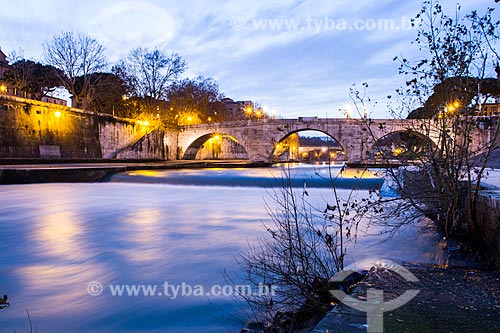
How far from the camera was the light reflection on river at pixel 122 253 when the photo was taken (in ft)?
12.2

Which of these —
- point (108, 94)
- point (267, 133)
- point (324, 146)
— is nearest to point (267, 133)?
point (267, 133)

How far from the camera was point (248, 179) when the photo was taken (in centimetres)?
1705

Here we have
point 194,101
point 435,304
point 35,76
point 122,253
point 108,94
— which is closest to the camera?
point 435,304

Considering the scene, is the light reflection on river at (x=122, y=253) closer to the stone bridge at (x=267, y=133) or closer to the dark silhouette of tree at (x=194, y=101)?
the stone bridge at (x=267, y=133)

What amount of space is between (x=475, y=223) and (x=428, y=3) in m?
2.33

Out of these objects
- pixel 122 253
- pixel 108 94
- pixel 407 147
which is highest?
pixel 108 94

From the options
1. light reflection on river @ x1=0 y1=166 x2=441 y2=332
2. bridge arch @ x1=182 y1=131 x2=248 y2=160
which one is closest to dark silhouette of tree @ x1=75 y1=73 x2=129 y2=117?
bridge arch @ x1=182 y1=131 x2=248 y2=160

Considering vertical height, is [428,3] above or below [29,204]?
above

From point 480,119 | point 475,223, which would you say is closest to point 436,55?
point 480,119

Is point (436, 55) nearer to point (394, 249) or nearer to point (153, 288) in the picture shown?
point (394, 249)

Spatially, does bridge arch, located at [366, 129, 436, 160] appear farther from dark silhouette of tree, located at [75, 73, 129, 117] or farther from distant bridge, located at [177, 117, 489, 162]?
dark silhouette of tree, located at [75, 73, 129, 117]

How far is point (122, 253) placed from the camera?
605cm

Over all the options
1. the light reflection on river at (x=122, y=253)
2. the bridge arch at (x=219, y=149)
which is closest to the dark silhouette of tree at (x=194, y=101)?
the bridge arch at (x=219, y=149)

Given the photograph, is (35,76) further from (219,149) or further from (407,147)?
(407,147)
